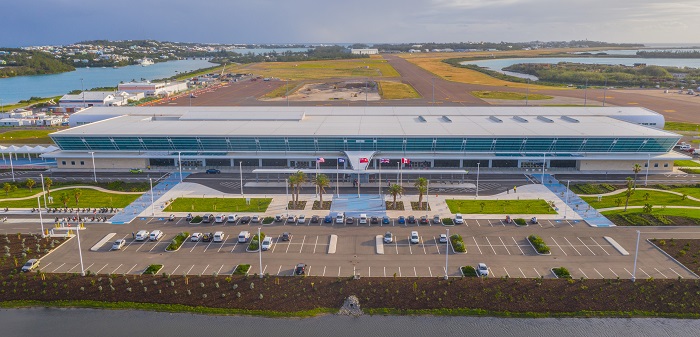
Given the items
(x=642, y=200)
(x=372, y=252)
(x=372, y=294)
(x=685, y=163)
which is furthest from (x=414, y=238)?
(x=685, y=163)

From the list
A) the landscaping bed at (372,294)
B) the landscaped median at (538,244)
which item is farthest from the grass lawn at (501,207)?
the landscaping bed at (372,294)

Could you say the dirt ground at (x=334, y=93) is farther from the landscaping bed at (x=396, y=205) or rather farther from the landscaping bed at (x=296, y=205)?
the landscaping bed at (x=296, y=205)

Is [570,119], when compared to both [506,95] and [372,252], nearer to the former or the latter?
[372,252]

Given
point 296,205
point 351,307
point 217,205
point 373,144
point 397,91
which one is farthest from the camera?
point 397,91

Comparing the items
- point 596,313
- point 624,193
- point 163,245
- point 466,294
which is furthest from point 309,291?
point 624,193

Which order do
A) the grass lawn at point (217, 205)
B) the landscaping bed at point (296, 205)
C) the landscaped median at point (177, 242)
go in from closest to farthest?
the landscaped median at point (177, 242) → the grass lawn at point (217, 205) → the landscaping bed at point (296, 205)

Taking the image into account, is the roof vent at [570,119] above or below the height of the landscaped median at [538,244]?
above
